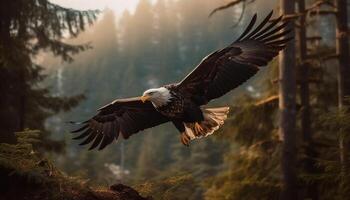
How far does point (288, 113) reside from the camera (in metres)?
12.1

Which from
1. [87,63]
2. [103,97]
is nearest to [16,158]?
A: [103,97]

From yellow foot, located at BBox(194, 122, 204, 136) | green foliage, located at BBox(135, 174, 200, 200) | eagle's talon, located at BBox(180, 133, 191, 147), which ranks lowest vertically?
green foliage, located at BBox(135, 174, 200, 200)

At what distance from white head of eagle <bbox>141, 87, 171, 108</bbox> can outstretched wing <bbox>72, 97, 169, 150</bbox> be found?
91cm

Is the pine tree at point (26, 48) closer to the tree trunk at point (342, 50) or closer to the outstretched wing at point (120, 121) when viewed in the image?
the outstretched wing at point (120, 121)

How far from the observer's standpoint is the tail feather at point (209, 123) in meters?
8.13

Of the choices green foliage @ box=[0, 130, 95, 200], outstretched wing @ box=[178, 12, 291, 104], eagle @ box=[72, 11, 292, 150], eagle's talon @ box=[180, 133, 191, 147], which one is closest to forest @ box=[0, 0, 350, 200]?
green foliage @ box=[0, 130, 95, 200]

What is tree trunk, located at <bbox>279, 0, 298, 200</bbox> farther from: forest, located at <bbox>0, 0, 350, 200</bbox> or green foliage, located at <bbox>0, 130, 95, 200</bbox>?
green foliage, located at <bbox>0, 130, 95, 200</bbox>

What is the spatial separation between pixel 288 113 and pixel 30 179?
811 cm

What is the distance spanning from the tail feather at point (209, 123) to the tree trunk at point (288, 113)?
4231 millimetres

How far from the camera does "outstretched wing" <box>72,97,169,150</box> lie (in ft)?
27.1

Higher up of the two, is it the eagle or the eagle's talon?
the eagle

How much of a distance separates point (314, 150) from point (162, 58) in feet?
268

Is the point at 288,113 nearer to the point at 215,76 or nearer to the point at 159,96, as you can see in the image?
the point at 215,76

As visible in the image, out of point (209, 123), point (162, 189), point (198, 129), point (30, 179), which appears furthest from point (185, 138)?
point (30, 179)
